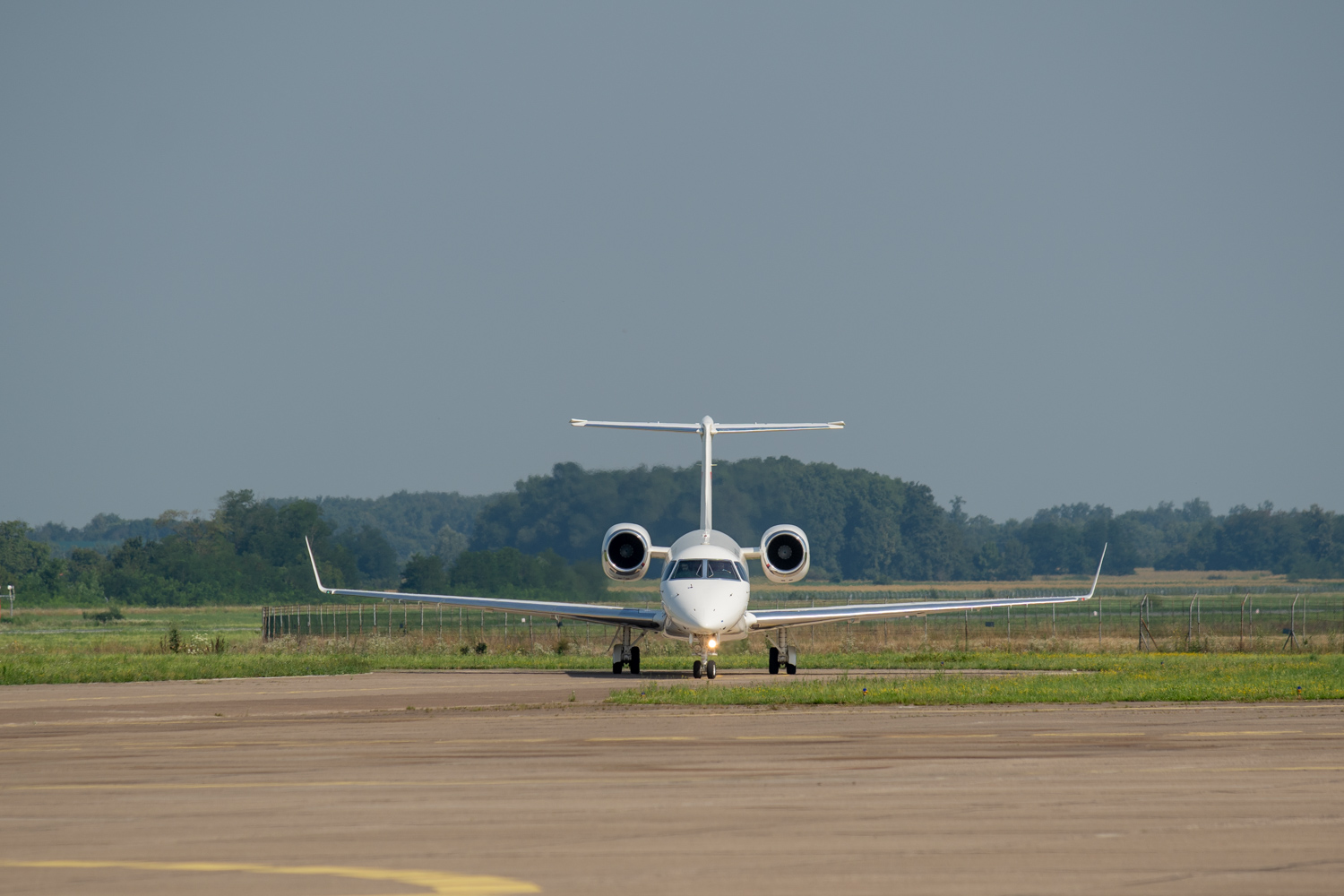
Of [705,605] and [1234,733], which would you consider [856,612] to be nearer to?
[705,605]

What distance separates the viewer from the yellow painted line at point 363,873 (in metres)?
8.27

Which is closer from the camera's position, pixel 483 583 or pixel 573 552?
pixel 483 583

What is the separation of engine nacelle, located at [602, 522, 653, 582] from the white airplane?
2cm

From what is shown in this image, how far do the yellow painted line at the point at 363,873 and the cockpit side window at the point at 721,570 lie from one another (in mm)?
22552

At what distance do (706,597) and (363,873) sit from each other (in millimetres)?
22194

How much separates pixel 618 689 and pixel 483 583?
40.7m

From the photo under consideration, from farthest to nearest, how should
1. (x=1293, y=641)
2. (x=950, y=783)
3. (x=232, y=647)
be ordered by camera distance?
(x=232, y=647) → (x=1293, y=641) → (x=950, y=783)

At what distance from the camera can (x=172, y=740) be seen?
18203 mm

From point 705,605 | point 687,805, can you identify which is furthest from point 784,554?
point 687,805

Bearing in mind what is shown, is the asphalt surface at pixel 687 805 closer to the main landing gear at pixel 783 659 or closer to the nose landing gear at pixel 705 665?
the nose landing gear at pixel 705 665

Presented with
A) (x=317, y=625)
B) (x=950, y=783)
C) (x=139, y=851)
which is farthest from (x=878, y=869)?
(x=317, y=625)

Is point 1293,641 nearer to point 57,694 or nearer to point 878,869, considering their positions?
point 57,694

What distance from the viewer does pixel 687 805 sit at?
11492mm

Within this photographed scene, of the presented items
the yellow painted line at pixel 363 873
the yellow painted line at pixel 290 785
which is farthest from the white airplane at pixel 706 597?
the yellow painted line at pixel 363 873
